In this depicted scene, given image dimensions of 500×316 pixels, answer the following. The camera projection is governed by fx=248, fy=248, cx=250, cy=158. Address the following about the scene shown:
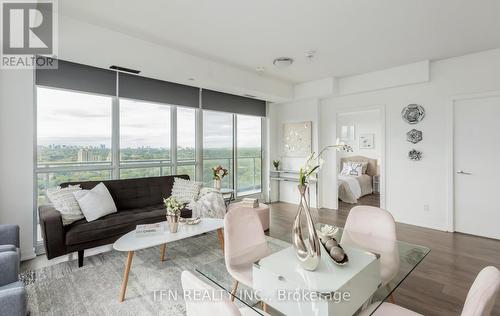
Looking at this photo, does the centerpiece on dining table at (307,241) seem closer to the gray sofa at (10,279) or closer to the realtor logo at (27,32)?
the gray sofa at (10,279)

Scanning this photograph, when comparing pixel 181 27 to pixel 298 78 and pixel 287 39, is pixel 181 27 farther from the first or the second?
pixel 298 78

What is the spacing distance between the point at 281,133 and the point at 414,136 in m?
2.85

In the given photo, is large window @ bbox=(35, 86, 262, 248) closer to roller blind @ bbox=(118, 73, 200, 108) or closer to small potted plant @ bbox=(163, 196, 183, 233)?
roller blind @ bbox=(118, 73, 200, 108)

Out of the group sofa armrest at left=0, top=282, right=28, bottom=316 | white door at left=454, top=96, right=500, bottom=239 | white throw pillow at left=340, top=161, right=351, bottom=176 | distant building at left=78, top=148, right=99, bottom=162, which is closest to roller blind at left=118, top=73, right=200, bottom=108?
distant building at left=78, top=148, right=99, bottom=162

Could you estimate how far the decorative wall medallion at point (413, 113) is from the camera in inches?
166

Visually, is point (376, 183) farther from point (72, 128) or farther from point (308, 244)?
point (72, 128)

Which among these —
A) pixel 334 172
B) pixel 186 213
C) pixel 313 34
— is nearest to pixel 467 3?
pixel 313 34

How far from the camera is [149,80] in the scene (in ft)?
13.4

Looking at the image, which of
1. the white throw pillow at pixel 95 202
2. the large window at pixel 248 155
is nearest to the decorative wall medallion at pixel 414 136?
the large window at pixel 248 155

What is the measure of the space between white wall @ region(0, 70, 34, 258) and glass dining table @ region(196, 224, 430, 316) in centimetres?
277

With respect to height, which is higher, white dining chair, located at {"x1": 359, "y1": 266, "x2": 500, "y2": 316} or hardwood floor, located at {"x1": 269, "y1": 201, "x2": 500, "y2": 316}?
white dining chair, located at {"x1": 359, "y1": 266, "x2": 500, "y2": 316}

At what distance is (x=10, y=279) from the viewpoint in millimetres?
1675

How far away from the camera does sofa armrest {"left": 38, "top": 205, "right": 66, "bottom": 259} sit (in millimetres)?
2623

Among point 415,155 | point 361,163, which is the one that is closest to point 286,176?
point 415,155
